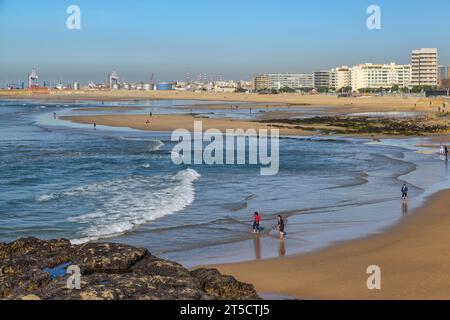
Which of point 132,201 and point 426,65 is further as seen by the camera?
point 426,65

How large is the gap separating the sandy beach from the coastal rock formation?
3.00 meters

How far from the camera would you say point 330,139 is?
47.8 metres

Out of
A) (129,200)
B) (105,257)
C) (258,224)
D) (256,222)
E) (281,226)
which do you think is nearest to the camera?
(105,257)

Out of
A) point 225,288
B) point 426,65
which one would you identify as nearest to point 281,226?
point 225,288

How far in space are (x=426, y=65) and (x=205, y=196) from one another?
581 ft

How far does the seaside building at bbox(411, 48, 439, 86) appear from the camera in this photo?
186 meters

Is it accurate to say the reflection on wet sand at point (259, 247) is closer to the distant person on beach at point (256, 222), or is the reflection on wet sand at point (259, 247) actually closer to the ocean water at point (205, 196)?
the ocean water at point (205, 196)

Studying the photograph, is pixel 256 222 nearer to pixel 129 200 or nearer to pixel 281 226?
pixel 281 226

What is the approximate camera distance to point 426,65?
7362 inches

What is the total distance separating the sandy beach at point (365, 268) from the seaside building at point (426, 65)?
585 feet

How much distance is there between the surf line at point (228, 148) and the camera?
3438 centimetres
